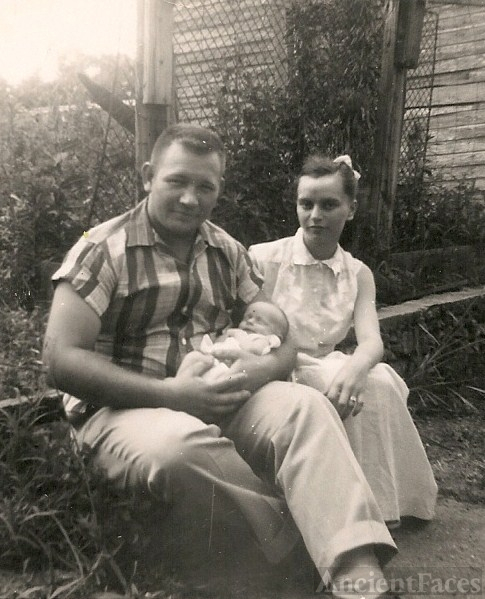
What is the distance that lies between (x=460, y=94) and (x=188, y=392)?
22.4ft

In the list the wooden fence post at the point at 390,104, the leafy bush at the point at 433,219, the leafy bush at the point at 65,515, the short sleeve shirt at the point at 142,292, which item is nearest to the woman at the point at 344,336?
the short sleeve shirt at the point at 142,292

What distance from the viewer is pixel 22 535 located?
7.14ft

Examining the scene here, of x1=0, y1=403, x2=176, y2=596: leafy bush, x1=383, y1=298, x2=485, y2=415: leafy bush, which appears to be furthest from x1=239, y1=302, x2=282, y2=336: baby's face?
x1=383, y1=298, x2=485, y2=415: leafy bush

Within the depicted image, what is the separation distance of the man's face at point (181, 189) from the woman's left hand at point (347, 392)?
0.75 metres

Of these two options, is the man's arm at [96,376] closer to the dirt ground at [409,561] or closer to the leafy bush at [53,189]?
the dirt ground at [409,561]

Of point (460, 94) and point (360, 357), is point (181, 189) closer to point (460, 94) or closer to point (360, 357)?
point (360, 357)

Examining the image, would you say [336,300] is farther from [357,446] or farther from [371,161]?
[371,161]

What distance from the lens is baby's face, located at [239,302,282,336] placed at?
2674 millimetres

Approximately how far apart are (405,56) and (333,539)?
154 inches

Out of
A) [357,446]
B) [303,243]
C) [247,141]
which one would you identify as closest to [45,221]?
[247,141]

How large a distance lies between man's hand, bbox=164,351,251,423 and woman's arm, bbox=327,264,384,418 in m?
0.41

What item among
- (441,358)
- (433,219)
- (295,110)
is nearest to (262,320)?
(441,358)

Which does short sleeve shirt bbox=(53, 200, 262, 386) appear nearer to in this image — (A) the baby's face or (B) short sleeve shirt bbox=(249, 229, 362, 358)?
(A) the baby's face

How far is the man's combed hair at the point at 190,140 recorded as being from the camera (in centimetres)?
252
